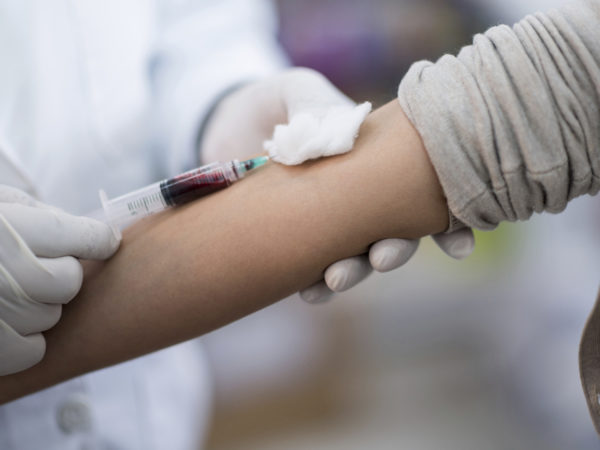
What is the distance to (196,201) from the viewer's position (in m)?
0.77

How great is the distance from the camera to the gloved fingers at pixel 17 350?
65cm

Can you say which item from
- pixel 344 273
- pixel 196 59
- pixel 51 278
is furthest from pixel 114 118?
pixel 344 273

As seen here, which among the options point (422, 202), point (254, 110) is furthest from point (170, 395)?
point (422, 202)

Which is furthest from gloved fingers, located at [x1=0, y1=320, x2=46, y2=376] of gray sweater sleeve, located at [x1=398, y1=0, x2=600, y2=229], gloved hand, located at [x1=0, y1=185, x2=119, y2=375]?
gray sweater sleeve, located at [x1=398, y1=0, x2=600, y2=229]

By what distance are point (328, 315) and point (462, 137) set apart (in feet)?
4.27

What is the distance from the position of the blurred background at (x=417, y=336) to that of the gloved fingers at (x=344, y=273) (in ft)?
3.52

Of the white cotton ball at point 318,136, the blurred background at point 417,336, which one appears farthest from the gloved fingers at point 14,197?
the blurred background at point 417,336

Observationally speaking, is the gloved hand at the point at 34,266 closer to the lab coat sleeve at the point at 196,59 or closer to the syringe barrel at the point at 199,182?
the syringe barrel at the point at 199,182

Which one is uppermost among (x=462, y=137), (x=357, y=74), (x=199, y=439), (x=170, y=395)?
(x=462, y=137)

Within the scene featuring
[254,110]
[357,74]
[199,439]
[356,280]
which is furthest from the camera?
[357,74]

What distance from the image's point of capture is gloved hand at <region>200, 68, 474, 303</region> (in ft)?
2.29

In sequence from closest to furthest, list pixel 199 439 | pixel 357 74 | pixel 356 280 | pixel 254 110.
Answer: pixel 356 280, pixel 254 110, pixel 199 439, pixel 357 74

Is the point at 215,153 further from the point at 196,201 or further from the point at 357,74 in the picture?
the point at 357,74

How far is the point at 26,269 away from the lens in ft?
2.04
